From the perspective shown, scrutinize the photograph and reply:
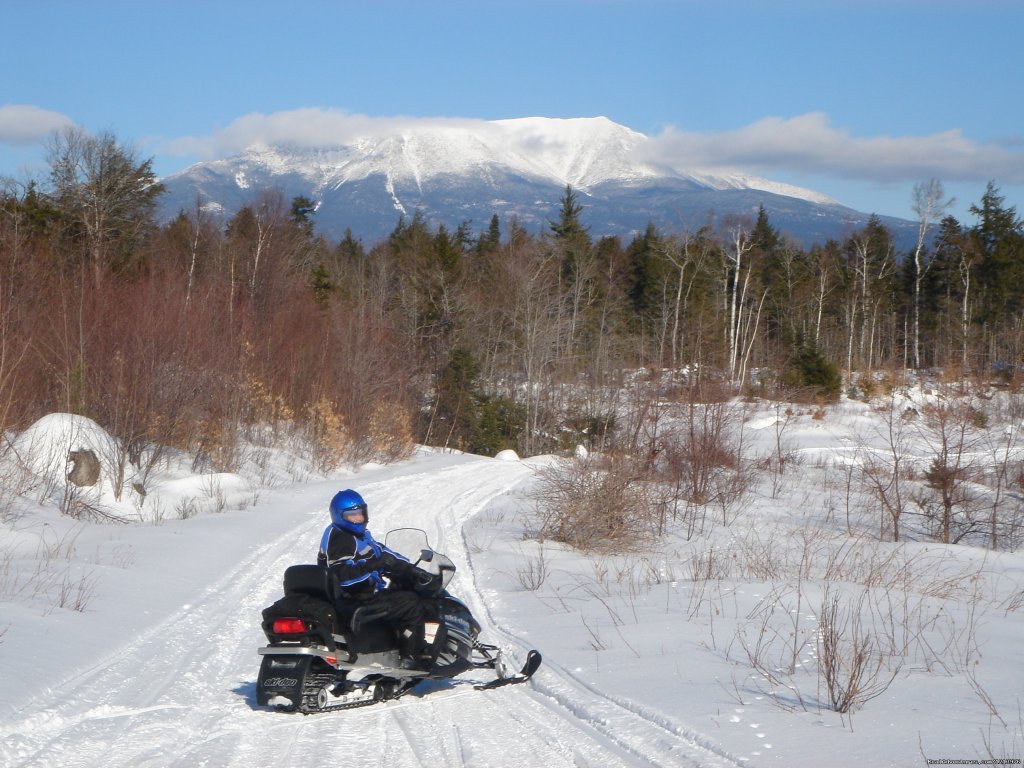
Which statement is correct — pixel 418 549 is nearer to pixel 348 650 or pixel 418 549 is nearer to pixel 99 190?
pixel 348 650

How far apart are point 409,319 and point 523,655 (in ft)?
150

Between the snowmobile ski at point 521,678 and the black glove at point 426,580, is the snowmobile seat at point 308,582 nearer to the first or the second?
the black glove at point 426,580

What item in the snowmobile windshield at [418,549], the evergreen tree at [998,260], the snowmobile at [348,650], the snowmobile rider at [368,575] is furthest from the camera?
the evergreen tree at [998,260]

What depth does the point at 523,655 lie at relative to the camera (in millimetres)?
8148

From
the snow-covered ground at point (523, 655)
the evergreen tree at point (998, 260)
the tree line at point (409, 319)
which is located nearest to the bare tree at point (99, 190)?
the tree line at point (409, 319)

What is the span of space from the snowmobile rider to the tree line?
9948 mm

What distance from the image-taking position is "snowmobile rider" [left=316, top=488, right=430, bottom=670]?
22.6ft

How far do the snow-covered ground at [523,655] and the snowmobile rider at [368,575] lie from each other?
50 cm

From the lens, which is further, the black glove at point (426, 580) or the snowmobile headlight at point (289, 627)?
the black glove at point (426, 580)

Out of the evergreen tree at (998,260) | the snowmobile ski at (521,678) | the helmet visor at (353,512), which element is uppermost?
the evergreen tree at (998,260)

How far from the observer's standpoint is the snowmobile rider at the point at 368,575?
22.6ft

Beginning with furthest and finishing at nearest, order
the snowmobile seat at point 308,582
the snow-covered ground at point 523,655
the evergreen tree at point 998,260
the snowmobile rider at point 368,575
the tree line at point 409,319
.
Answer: the evergreen tree at point 998,260 → the tree line at point 409,319 → the snowmobile rider at point 368,575 → the snowmobile seat at point 308,582 → the snow-covered ground at point 523,655

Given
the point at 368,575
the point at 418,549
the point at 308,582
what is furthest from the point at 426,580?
the point at 308,582

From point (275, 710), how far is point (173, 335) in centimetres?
1660
